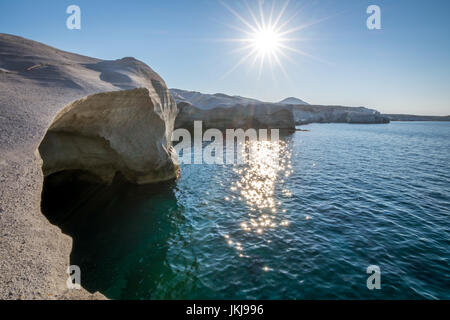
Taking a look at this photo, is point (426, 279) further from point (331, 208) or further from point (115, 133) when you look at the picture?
point (115, 133)

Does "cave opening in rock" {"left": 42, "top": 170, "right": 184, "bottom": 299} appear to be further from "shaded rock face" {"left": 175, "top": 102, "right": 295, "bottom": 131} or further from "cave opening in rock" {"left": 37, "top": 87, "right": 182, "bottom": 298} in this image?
"shaded rock face" {"left": 175, "top": 102, "right": 295, "bottom": 131}

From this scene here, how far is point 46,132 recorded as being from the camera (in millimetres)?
9211

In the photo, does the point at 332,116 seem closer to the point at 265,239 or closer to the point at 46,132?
the point at 265,239

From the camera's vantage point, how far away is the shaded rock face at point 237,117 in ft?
196

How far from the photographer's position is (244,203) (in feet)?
43.8

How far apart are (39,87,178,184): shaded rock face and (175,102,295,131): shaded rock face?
43119 mm

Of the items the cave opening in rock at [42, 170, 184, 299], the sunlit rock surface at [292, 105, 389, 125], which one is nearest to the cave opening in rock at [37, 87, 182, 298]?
the cave opening in rock at [42, 170, 184, 299]

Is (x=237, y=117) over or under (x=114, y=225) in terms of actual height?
over

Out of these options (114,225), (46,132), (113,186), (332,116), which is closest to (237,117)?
(113,186)

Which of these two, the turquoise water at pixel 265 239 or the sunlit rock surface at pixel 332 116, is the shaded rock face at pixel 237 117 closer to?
the turquoise water at pixel 265 239

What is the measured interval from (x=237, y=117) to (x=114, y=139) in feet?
164

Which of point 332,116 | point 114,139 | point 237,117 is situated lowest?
point 114,139

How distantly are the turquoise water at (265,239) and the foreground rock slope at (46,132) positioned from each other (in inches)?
105

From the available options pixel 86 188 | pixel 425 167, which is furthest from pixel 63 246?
pixel 425 167
